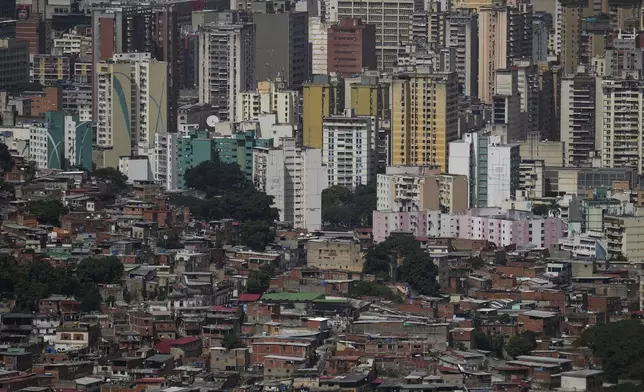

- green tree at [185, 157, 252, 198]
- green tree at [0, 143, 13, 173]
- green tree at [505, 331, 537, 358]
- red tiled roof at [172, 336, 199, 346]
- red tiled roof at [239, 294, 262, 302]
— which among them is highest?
green tree at [0, 143, 13, 173]

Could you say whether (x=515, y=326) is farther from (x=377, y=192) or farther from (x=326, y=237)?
(x=377, y=192)

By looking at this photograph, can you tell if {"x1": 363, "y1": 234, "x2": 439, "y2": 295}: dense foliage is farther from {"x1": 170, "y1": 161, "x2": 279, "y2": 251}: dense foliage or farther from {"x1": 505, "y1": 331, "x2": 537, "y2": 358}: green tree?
{"x1": 505, "y1": 331, "x2": 537, "y2": 358}: green tree

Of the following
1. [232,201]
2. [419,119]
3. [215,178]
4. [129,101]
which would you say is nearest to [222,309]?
[232,201]

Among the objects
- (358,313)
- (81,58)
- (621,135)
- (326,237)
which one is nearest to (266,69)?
(81,58)

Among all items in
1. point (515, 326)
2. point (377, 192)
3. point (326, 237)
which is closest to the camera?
point (515, 326)

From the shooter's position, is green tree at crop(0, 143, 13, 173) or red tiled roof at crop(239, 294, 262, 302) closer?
red tiled roof at crop(239, 294, 262, 302)

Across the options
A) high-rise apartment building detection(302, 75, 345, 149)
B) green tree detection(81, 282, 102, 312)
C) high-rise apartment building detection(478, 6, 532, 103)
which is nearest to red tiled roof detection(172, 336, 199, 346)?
green tree detection(81, 282, 102, 312)

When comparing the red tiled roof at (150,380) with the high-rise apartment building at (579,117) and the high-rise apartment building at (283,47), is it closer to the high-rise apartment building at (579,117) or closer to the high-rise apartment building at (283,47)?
the high-rise apartment building at (579,117)
